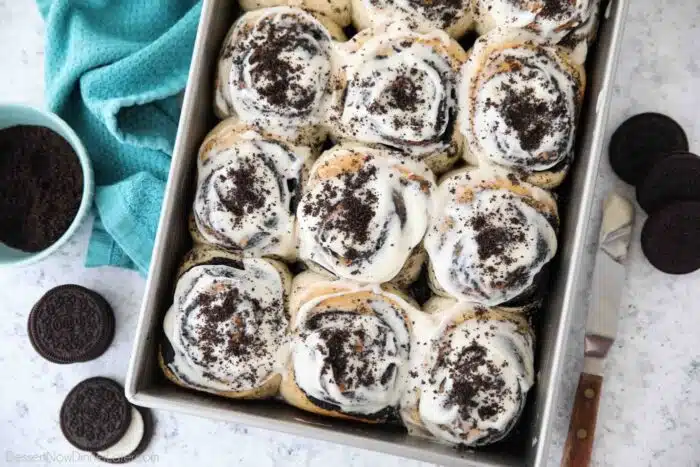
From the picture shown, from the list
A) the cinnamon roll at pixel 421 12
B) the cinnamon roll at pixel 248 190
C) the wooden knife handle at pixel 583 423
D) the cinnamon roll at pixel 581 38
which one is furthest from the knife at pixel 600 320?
the cinnamon roll at pixel 248 190

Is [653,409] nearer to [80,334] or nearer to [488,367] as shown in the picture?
[488,367]

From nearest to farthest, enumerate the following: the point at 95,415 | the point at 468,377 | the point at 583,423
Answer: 1. the point at 468,377
2. the point at 583,423
3. the point at 95,415

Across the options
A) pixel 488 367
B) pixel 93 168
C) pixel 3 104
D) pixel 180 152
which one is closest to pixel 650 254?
pixel 488 367

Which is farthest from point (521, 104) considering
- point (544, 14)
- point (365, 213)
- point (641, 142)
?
point (641, 142)

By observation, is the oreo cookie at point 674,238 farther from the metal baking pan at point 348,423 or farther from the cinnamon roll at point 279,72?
the cinnamon roll at point 279,72

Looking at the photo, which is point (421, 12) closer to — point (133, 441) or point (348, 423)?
point (348, 423)

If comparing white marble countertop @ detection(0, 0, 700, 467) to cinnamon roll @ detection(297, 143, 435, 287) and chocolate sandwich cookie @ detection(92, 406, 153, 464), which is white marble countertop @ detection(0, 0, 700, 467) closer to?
chocolate sandwich cookie @ detection(92, 406, 153, 464)

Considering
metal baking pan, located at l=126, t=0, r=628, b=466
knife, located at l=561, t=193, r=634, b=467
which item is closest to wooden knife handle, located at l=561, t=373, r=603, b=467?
knife, located at l=561, t=193, r=634, b=467
